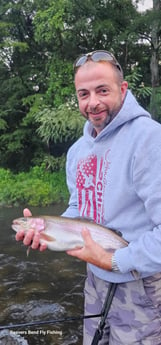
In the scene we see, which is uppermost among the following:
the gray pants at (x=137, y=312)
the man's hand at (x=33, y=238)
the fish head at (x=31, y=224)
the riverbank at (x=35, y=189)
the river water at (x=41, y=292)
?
the fish head at (x=31, y=224)

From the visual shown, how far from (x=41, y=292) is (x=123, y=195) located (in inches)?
141

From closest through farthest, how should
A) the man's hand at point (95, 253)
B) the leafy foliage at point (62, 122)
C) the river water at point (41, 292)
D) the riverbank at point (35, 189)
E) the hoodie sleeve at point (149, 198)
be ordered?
1. the hoodie sleeve at point (149, 198)
2. the man's hand at point (95, 253)
3. the river water at point (41, 292)
4. the leafy foliage at point (62, 122)
5. the riverbank at point (35, 189)

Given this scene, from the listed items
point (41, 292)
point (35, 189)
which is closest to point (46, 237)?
point (41, 292)

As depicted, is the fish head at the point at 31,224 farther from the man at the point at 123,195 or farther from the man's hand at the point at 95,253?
the man's hand at the point at 95,253

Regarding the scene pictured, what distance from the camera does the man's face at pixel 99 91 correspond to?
70.2 inches

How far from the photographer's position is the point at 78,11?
10898 mm

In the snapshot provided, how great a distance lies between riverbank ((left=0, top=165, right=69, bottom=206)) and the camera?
422 inches

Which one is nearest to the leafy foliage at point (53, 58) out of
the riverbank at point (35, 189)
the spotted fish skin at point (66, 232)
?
the riverbank at point (35, 189)

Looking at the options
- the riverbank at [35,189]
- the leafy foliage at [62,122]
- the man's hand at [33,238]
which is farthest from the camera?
the riverbank at [35,189]

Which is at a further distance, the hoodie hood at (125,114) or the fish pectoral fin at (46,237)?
the fish pectoral fin at (46,237)

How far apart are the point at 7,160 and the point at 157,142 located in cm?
1342

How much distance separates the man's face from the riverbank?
8753 mm

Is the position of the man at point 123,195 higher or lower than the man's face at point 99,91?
lower

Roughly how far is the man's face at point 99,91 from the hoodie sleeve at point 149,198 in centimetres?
29
